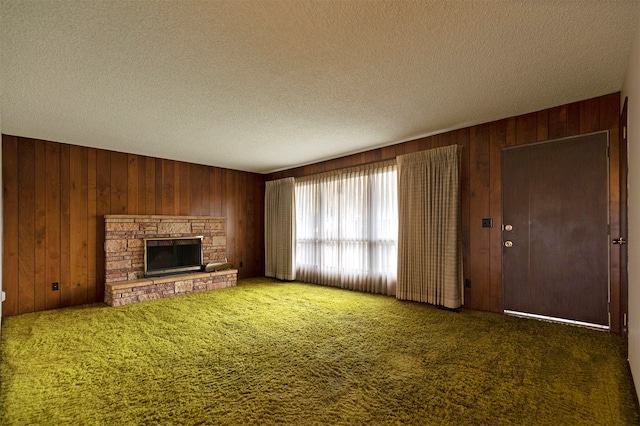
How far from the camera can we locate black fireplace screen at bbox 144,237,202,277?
510cm

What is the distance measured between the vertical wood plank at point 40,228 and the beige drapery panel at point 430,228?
4.86m

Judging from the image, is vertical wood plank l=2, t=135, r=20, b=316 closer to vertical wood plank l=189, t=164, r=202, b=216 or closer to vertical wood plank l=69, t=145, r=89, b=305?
vertical wood plank l=69, t=145, r=89, b=305

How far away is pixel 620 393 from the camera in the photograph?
1979 millimetres

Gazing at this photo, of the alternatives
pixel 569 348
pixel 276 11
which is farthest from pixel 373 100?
pixel 569 348

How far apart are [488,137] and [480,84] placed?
125cm

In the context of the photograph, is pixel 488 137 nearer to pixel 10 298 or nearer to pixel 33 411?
pixel 33 411

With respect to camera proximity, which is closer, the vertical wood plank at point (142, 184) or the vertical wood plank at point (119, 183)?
the vertical wood plank at point (119, 183)

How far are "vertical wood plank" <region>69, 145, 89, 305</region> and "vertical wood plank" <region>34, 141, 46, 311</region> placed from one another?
11.7 inches

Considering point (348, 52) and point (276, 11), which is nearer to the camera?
point (276, 11)

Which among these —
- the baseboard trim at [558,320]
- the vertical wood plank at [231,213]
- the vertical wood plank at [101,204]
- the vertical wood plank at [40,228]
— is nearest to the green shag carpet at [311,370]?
the baseboard trim at [558,320]

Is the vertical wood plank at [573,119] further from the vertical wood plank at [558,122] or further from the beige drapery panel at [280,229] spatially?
the beige drapery panel at [280,229]

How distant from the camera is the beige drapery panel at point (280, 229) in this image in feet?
20.6

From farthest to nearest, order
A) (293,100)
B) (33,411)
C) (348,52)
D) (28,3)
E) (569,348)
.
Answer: (293,100)
(569,348)
(348,52)
(33,411)
(28,3)

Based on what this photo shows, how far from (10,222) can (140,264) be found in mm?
1631
